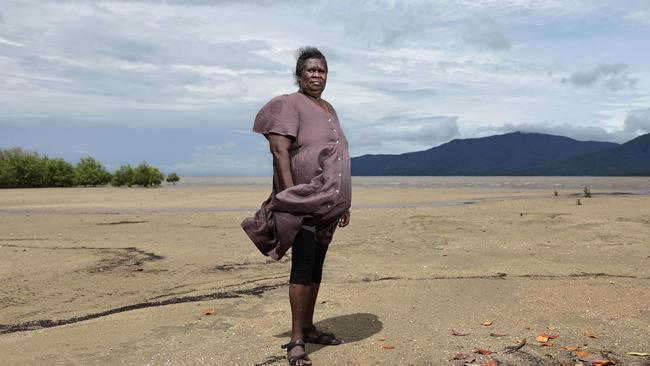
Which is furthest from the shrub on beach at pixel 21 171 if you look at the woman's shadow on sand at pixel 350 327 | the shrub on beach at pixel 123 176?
the woman's shadow on sand at pixel 350 327

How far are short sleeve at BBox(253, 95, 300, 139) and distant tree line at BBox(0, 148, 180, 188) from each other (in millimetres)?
44191

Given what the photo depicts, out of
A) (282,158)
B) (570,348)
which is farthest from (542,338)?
(282,158)

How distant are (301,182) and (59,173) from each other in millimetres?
48087

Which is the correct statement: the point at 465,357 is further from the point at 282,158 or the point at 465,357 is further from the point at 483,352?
the point at 282,158

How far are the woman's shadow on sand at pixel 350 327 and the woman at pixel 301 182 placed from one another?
0.68m

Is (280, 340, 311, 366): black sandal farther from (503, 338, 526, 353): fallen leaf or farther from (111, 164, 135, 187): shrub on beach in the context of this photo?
(111, 164, 135, 187): shrub on beach

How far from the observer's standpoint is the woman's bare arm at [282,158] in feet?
13.1

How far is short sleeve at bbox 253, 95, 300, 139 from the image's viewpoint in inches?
159

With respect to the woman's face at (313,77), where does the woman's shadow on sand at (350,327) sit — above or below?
below

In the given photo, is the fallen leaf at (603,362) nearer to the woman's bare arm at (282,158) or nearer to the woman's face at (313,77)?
the woman's bare arm at (282,158)

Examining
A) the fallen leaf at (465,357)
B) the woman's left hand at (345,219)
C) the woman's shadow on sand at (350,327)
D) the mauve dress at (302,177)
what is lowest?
the fallen leaf at (465,357)

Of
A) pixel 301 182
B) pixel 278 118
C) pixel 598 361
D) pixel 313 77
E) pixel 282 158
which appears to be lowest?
pixel 598 361

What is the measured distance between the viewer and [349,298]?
6.16 m

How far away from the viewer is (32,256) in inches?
376
